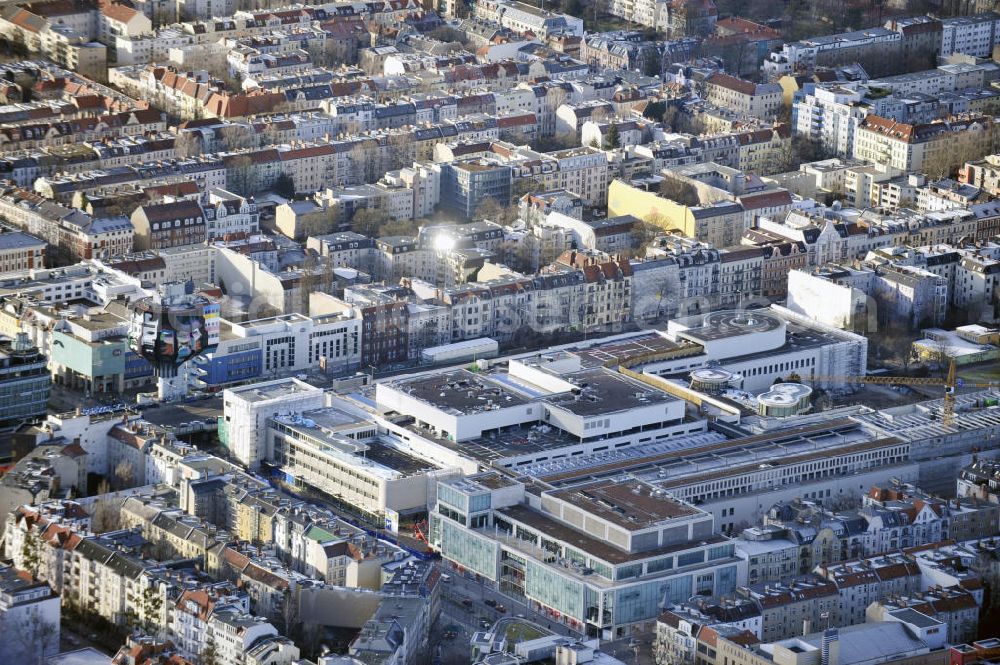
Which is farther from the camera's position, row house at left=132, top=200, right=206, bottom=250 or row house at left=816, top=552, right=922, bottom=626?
row house at left=132, top=200, right=206, bottom=250

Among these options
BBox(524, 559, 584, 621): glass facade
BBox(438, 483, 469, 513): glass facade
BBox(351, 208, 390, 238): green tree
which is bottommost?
BBox(524, 559, 584, 621): glass facade

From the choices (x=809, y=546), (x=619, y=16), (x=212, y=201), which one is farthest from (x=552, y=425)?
(x=619, y=16)

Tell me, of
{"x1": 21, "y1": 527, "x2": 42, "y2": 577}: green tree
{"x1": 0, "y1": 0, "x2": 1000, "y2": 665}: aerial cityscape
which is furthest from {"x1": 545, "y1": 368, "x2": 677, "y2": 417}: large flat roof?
{"x1": 21, "y1": 527, "x2": 42, "y2": 577}: green tree

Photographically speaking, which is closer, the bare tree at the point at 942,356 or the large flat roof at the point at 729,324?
the large flat roof at the point at 729,324

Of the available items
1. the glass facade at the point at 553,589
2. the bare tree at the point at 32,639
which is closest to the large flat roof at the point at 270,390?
the glass facade at the point at 553,589

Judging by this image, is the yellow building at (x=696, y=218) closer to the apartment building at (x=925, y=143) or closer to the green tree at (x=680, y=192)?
the green tree at (x=680, y=192)

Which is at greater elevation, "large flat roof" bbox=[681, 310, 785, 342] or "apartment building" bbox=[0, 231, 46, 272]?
"apartment building" bbox=[0, 231, 46, 272]

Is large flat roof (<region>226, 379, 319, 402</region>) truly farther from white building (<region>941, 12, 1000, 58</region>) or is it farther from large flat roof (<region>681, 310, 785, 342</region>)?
white building (<region>941, 12, 1000, 58</region>)

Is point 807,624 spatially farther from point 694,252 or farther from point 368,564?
point 694,252
